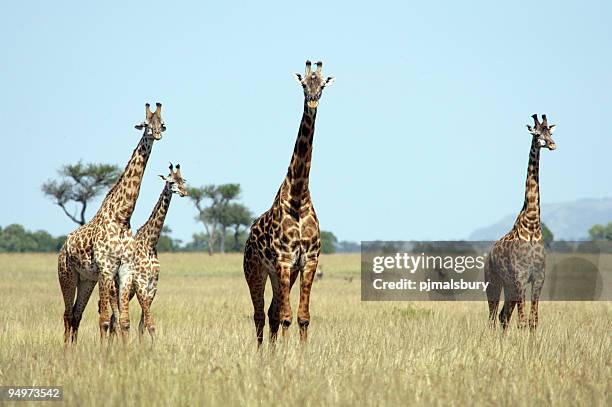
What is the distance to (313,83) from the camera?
998 cm

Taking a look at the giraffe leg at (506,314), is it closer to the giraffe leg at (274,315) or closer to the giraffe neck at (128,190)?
the giraffe leg at (274,315)

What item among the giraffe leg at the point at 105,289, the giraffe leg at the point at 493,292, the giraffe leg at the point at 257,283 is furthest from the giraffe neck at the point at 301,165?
the giraffe leg at the point at 493,292

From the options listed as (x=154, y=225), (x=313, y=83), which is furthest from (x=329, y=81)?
(x=154, y=225)

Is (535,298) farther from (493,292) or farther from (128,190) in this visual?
(128,190)

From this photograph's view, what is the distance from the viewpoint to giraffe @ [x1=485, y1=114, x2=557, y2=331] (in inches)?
518

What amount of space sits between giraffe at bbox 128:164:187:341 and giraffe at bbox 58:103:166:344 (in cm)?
41

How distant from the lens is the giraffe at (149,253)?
12039mm

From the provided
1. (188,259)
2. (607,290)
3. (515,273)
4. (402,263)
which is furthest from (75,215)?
(515,273)

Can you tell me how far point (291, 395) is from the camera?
744 centimetres

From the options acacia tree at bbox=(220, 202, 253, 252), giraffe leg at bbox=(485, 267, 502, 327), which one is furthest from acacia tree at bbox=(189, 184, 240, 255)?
giraffe leg at bbox=(485, 267, 502, 327)

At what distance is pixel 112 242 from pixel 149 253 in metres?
1.71

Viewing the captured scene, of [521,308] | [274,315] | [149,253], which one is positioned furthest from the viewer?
[521,308]

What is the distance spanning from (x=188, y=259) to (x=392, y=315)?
130 ft

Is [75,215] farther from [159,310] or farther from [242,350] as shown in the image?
[242,350]
